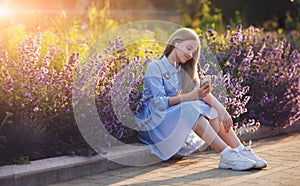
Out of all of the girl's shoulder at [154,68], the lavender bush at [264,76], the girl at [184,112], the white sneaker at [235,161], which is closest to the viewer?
the white sneaker at [235,161]

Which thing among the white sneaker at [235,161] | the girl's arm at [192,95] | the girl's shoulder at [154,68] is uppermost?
the girl's shoulder at [154,68]

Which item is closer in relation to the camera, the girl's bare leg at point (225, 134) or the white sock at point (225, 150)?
the white sock at point (225, 150)

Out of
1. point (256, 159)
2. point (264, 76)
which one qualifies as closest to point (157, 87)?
point (256, 159)

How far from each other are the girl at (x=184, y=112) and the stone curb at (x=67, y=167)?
204 millimetres

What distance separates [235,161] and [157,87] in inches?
39.4

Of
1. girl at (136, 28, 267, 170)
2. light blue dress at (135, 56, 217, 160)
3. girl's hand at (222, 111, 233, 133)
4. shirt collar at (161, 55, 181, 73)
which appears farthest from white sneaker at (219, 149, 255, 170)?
shirt collar at (161, 55, 181, 73)

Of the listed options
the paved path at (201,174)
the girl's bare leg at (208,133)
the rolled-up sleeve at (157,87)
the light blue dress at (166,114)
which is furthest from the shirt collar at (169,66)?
the paved path at (201,174)

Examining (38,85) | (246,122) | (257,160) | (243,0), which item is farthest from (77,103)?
(243,0)

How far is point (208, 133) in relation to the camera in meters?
6.53

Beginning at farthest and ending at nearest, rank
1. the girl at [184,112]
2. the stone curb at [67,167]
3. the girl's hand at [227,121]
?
1. the girl's hand at [227,121]
2. the girl at [184,112]
3. the stone curb at [67,167]

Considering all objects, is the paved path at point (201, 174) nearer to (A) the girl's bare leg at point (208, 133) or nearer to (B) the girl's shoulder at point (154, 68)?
(A) the girl's bare leg at point (208, 133)

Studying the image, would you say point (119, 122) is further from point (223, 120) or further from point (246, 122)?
point (246, 122)

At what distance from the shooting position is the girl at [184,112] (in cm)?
651

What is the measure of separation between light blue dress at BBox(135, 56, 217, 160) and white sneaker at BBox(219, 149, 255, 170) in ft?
Answer: 1.32
